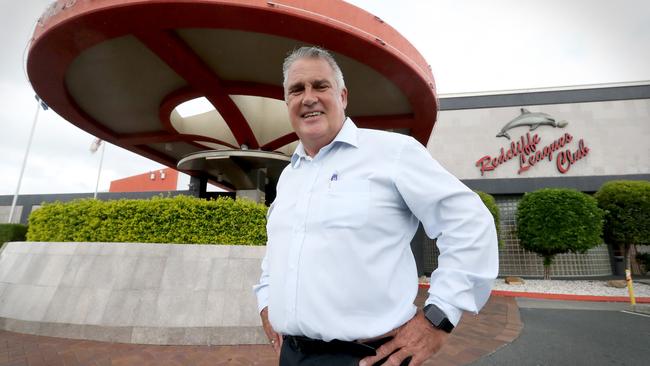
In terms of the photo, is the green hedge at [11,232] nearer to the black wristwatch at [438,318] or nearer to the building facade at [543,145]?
the black wristwatch at [438,318]

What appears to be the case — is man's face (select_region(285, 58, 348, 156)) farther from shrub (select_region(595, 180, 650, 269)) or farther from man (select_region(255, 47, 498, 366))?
shrub (select_region(595, 180, 650, 269))

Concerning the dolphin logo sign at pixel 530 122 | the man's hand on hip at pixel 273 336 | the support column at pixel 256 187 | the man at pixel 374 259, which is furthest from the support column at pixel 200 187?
the dolphin logo sign at pixel 530 122

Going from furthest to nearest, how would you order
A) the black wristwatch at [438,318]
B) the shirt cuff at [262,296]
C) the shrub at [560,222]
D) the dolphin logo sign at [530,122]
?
the dolphin logo sign at [530,122]
the shrub at [560,222]
the shirt cuff at [262,296]
the black wristwatch at [438,318]

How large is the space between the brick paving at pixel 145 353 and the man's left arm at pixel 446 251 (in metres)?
3.11

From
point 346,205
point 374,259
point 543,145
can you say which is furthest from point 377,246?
point 543,145

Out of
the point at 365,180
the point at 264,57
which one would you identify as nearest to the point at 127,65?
the point at 264,57

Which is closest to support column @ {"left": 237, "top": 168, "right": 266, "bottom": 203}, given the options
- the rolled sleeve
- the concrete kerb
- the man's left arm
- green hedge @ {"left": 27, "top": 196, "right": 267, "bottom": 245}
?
green hedge @ {"left": 27, "top": 196, "right": 267, "bottom": 245}

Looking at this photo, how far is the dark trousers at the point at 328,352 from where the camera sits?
1.21m

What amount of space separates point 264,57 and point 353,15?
6.99 feet

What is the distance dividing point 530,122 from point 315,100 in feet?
52.7

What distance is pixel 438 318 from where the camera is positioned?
119cm

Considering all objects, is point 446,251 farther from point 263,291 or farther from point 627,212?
point 627,212

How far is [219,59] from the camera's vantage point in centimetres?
686

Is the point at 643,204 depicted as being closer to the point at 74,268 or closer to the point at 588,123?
the point at 588,123
